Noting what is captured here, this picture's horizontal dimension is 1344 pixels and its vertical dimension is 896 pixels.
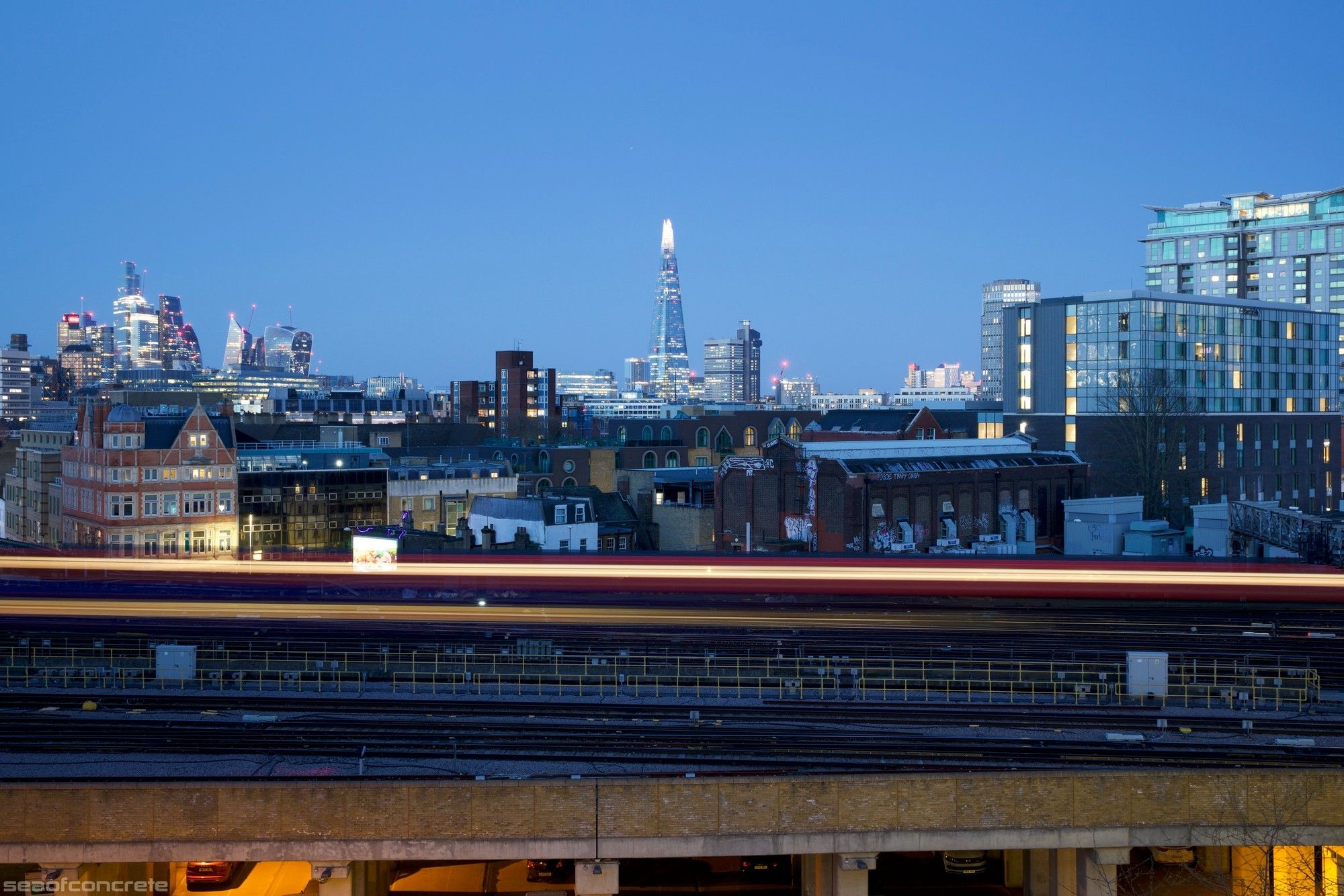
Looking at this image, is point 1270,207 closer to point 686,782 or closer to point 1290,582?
point 1290,582

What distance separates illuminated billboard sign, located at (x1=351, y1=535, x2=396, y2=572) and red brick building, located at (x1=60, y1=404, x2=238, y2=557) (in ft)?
43.7

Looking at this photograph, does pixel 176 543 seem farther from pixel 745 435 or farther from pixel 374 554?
pixel 745 435

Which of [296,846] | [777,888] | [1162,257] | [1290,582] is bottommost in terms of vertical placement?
[777,888]

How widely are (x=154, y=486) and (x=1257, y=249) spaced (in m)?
144

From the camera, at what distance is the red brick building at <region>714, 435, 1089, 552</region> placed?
49.6m

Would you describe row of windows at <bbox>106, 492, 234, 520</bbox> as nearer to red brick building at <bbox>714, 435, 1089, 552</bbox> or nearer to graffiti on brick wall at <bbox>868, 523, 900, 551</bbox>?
red brick building at <bbox>714, 435, 1089, 552</bbox>

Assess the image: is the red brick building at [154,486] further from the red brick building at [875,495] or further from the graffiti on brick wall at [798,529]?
the graffiti on brick wall at [798,529]

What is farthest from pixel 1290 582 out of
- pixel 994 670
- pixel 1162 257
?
pixel 1162 257

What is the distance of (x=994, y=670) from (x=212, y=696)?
59.8 feet

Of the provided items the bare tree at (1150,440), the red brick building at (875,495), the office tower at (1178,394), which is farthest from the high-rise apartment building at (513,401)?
the red brick building at (875,495)

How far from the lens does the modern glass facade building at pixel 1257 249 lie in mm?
149875

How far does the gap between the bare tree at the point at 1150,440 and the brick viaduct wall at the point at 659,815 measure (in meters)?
45.5

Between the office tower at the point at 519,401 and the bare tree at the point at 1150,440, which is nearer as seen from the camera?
the bare tree at the point at 1150,440

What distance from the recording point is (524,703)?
82.5 feet
